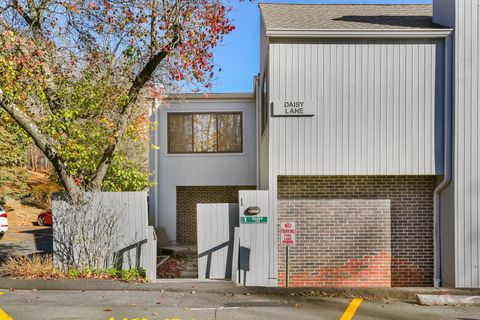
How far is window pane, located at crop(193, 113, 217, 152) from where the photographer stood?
15531 millimetres

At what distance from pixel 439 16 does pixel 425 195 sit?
4.09 metres

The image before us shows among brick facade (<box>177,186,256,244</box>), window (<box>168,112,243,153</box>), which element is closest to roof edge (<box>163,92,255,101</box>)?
window (<box>168,112,243,153</box>)

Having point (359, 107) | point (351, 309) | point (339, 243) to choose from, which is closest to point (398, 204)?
point (339, 243)

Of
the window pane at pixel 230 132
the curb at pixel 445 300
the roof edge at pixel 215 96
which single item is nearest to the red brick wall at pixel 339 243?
the curb at pixel 445 300

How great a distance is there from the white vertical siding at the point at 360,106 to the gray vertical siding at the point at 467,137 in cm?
38

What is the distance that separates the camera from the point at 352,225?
388 inches

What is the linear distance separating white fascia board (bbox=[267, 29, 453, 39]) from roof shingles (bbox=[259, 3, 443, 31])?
7.1 inches

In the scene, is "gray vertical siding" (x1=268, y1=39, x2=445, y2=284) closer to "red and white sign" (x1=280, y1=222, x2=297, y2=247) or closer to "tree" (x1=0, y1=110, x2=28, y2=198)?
"red and white sign" (x1=280, y1=222, x2=297, y2=247)

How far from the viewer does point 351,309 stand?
300 inches

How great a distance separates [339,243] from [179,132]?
7.70 m

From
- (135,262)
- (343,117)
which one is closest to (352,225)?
(343,117)

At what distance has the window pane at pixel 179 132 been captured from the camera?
51.0 feet

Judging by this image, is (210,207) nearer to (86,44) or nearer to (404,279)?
(404,279)

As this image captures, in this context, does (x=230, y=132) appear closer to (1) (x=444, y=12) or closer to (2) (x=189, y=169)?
(2) (x=189, y=169)
